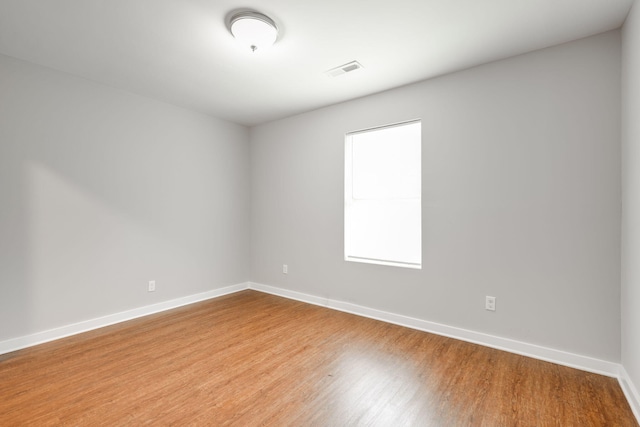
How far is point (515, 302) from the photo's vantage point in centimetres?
259

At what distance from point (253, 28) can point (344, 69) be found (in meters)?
1.03

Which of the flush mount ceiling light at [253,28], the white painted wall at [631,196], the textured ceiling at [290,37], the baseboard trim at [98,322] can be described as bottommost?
the baseboard trim at [98,322]

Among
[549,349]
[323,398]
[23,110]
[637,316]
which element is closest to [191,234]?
[23,110]

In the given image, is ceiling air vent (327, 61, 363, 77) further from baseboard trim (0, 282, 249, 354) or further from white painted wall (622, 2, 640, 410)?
baseboard trim (0, 282, 249, 354)

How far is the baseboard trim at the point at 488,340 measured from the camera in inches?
89.4

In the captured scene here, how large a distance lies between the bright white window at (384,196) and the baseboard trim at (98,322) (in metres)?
2.19

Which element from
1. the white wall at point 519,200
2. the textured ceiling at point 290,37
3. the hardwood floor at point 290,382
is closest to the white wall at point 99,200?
the textured ceiling at point 290,37

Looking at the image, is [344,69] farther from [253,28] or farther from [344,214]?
[344,214]

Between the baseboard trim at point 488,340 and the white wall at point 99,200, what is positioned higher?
the white wall at point 99,200

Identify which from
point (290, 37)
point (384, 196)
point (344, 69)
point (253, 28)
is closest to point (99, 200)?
point (253, 28)

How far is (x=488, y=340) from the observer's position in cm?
270

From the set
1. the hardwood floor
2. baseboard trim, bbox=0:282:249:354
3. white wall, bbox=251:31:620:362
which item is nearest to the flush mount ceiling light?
white wall, bbox=251:31:620:362

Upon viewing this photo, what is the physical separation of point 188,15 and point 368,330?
125 inches

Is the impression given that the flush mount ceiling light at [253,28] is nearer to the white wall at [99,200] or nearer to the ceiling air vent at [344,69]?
the ceiling air vent at [344,69]
